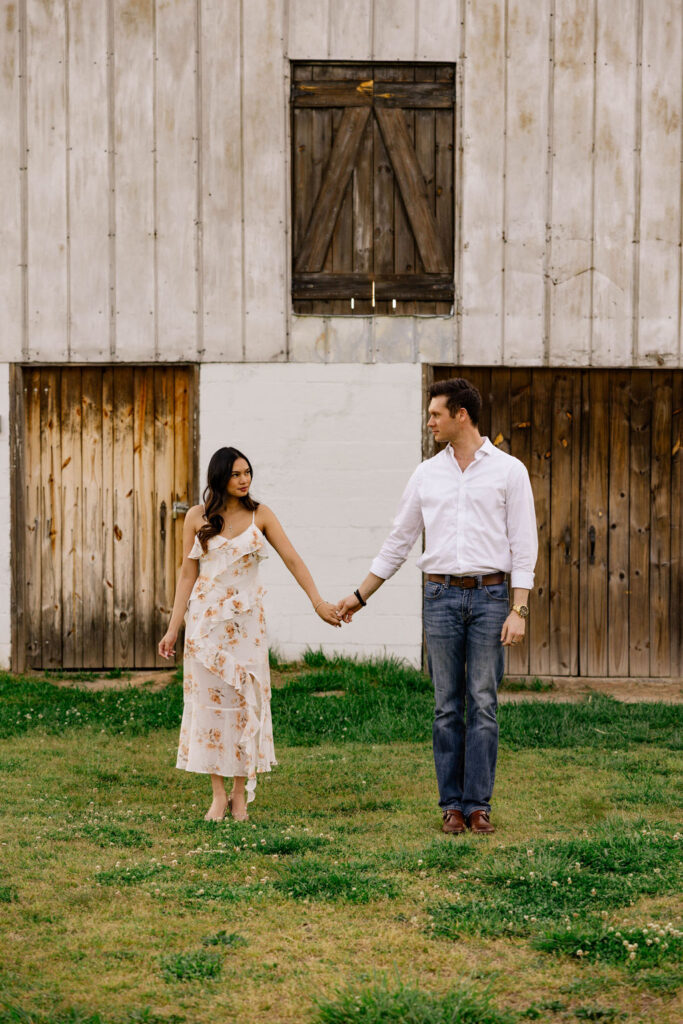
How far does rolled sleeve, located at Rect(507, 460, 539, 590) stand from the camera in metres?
5.83

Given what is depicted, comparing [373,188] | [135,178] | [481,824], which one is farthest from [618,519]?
[481,824]

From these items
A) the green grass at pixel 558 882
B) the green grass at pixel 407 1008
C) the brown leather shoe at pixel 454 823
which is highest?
the green grass at pixel 407 1008

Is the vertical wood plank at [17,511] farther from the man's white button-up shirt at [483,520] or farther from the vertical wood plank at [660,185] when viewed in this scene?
the man's white button-up shirt at [483,520]

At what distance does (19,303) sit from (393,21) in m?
3.75

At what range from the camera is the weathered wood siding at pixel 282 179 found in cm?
995

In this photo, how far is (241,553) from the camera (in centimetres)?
622

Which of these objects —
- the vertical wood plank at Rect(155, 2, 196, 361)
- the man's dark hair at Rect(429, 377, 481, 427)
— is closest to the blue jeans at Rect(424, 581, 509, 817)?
the man's dark hair at Rect(429, 377, 481, 427)

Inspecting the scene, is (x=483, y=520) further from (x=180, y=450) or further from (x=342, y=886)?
(x=180, y=450)

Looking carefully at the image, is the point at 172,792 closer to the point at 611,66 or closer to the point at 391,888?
the point at 391,888

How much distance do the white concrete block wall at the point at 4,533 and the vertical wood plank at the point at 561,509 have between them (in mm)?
4424

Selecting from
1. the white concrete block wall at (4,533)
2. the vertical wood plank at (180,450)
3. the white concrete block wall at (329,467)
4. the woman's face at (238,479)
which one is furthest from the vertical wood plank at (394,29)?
the woman's face at (238,479)

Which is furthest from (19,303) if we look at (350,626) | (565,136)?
(565,136)

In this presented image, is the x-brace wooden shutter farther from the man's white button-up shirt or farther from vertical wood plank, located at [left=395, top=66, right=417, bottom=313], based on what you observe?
the man's white button-up shirt

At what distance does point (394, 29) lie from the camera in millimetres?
9953
